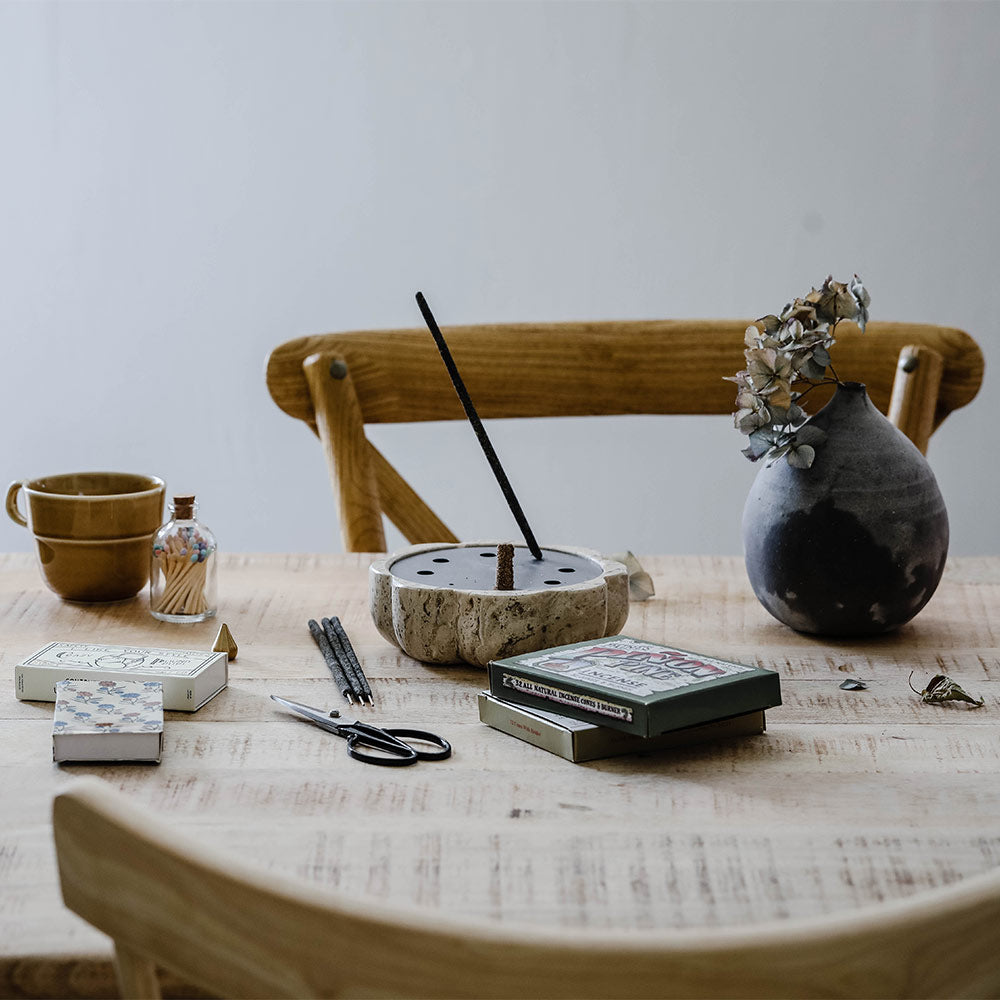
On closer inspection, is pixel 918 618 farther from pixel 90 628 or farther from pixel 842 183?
pixel 842 183

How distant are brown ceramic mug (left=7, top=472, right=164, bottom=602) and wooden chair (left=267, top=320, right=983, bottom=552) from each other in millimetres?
525

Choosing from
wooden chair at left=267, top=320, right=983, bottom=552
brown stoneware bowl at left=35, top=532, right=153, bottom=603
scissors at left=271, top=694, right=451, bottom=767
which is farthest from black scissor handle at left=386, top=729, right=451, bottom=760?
wooden chair at left=267, top=320, right=983, bottom=552

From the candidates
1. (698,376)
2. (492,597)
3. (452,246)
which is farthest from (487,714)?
(452,246)

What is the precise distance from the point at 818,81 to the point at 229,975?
2.45 meters

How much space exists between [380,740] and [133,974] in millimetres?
374

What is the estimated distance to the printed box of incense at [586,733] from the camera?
76 cm

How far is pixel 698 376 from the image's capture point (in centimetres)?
168

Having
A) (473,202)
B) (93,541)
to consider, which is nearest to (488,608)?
(93,541)

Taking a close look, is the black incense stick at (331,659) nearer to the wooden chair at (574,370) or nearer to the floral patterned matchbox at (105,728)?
the floral patterned matchbox at (105,728)

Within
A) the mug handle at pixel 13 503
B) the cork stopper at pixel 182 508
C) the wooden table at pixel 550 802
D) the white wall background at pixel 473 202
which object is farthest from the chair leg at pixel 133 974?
the white wall background at pixel 473 202

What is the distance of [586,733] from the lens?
754 mm

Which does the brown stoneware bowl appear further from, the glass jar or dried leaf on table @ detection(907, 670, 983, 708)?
dried leaf on table @ detection(907, 670, 983, 708)

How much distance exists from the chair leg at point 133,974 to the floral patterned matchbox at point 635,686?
38cm

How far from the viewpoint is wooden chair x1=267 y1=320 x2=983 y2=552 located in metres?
1.64
